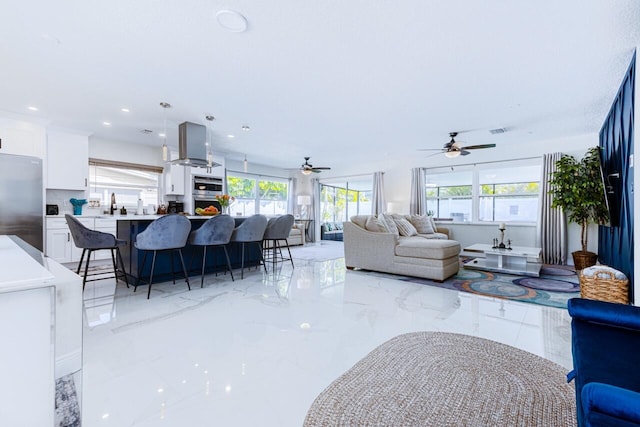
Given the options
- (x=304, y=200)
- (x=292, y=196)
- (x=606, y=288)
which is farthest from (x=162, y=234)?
(x=292, y=196)

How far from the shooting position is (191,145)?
4.77m

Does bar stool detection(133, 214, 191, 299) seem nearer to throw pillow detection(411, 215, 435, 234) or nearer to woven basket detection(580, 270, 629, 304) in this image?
woven basket detection(580, 270, 629, 304)

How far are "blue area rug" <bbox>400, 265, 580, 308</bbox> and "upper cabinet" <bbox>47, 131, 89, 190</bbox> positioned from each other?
19.6ft

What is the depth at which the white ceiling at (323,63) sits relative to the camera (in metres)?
2.23

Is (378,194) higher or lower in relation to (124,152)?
lower

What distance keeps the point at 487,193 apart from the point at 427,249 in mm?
3692

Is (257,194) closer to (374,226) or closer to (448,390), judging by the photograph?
(374,226)

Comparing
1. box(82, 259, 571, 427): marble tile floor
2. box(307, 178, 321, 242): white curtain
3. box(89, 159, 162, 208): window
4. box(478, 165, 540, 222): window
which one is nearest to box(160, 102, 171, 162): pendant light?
box(89, 159, 162, 208): window

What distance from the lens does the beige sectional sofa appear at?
164 inches

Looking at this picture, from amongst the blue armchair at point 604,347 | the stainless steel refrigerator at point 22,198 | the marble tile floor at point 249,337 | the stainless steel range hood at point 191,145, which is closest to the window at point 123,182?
the stainless steel refrigerator at point 22,198

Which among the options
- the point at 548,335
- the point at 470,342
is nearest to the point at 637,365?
the point at 470,342

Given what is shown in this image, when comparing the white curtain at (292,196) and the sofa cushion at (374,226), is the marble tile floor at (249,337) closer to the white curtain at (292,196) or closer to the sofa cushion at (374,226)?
the sofa cushion at (374,226)

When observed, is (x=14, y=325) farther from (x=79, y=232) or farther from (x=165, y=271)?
(x=165, y=271)

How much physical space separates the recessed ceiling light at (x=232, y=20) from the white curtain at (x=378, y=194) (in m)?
6.35
